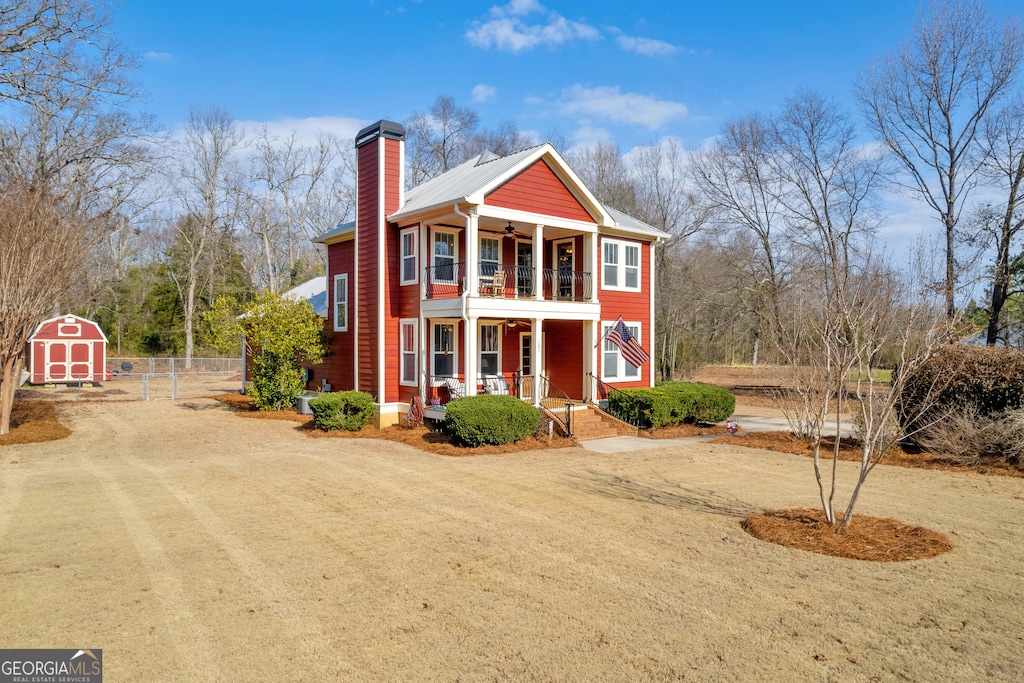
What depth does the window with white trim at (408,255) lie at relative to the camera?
17.9m

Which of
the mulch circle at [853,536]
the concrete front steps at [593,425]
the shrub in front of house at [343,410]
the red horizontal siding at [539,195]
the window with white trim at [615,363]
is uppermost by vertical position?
the red horizontal siding at [539,195]

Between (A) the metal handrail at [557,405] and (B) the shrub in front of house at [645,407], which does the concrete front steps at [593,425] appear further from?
(B) the shrub in front of house at [645,407]

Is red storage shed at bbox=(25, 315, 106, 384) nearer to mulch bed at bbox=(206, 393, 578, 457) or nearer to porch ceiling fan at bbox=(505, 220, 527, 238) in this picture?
mulch bed at bbox=(206, 393, 578, 457)

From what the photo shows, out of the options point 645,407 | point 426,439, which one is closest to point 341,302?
point 426,439

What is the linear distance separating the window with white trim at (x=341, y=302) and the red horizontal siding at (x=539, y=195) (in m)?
6.10

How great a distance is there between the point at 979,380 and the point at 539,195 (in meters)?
11.2

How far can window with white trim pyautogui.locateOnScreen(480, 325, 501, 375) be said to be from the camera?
1916 centimetres

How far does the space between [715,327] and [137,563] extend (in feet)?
114

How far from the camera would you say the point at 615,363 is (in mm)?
20953

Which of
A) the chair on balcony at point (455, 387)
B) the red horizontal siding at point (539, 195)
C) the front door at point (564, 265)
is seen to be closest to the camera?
the chair on balcony at point (455, 387)

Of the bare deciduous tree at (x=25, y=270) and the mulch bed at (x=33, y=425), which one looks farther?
the mulch bed at (x=33, y=425)

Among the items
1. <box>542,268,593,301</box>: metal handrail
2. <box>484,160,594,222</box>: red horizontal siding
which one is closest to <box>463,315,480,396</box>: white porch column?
<box>484,160,594,222</box>: red horizontal siding

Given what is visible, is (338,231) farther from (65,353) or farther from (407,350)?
(65,353)

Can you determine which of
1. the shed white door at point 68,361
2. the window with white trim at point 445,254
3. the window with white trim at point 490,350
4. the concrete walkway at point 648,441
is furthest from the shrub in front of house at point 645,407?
the shed white door at point 68,361
